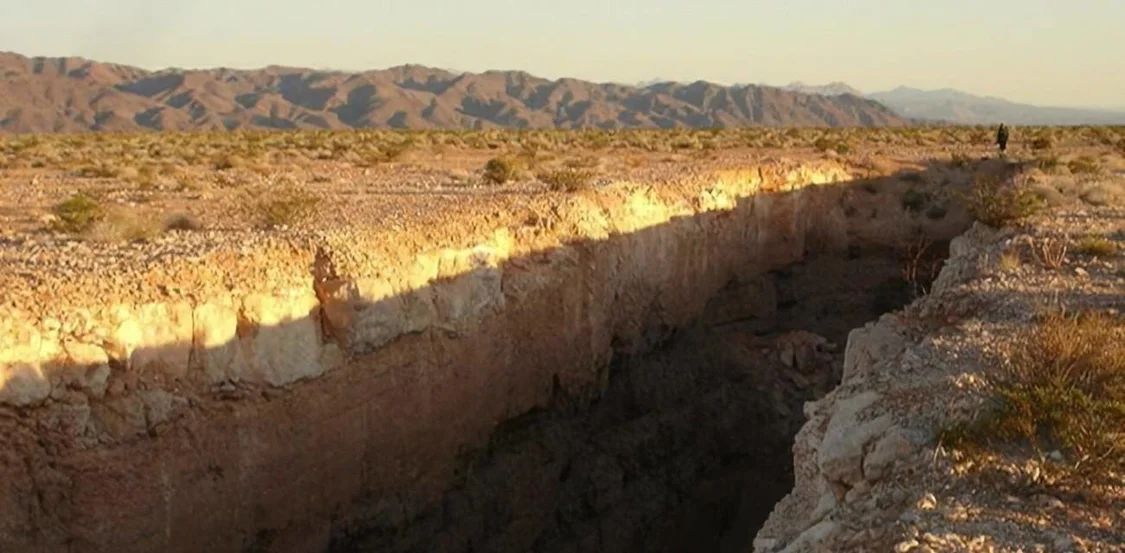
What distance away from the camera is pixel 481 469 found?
12117 mm

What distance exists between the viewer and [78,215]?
1185cm

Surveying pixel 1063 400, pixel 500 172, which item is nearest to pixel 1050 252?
pixel 1063 400

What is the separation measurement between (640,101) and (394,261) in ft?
351

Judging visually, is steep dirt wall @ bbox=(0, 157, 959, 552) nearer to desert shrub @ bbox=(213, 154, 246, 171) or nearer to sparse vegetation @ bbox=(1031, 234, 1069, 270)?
sparse vegetation @ bbox=(1031, 234, 1069, 270)

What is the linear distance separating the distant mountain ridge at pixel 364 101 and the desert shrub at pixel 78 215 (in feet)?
230

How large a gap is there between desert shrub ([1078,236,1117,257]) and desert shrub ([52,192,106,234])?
1225 centimetres

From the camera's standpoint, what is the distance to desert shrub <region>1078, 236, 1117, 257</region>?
12359 millimetres

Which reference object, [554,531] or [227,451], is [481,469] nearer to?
[554,531]

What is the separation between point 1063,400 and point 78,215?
10.7m

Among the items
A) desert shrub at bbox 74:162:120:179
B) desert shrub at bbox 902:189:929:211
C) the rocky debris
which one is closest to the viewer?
the rocky debris

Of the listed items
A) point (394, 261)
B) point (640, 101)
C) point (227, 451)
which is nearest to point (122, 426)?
point (227, 451)

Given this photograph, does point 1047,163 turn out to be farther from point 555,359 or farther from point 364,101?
point 364,101

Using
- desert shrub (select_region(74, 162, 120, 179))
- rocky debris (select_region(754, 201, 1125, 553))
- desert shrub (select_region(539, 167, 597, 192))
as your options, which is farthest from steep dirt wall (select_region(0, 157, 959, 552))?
desert shrub (select_region(74, 162, 120, 179))

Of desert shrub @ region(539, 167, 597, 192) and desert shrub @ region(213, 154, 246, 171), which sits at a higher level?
desert shrub @ region(539, 167, 597, 192)
